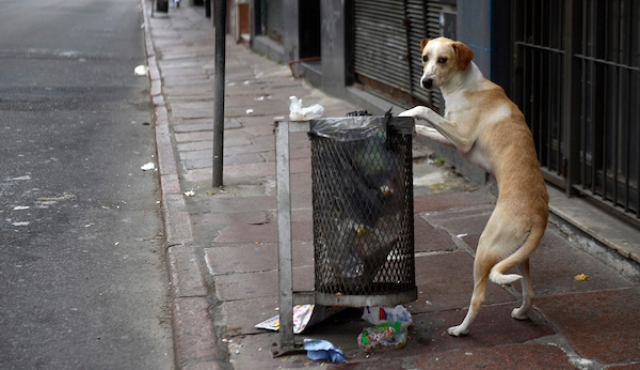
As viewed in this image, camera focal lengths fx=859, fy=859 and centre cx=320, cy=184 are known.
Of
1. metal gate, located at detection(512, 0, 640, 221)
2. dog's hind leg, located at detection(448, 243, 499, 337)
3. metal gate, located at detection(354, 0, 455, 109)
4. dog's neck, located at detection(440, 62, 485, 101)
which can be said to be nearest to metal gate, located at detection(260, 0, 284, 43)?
metal gate, located at detection(354, 0, 455, 109)

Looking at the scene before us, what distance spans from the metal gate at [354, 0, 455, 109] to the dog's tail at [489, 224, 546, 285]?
13.9 feet

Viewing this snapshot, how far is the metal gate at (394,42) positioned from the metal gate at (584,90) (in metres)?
1.49

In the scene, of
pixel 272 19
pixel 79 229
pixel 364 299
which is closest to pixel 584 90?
pixel 364 299

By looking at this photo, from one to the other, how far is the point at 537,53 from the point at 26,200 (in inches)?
171

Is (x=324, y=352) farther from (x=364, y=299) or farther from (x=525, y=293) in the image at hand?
(x=525, y=293)

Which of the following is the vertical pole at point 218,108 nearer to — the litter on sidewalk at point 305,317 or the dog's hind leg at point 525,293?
the litter on sidewalk at point 305,317

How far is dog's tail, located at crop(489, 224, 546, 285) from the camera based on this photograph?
3891mm

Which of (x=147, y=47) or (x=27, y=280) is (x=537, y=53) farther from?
(x=147, y=47)

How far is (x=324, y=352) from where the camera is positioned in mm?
4098

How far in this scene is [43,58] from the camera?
17812mm

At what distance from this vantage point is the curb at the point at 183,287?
4.23 meters

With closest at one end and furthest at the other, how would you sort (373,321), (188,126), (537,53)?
(373,321), (537,53), (188,126)

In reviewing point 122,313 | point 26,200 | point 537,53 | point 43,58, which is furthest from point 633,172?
point 43,58

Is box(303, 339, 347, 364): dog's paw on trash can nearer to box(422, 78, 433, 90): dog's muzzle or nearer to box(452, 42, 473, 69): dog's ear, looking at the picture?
box(422, 78, 433, 90): dog's muzzle
